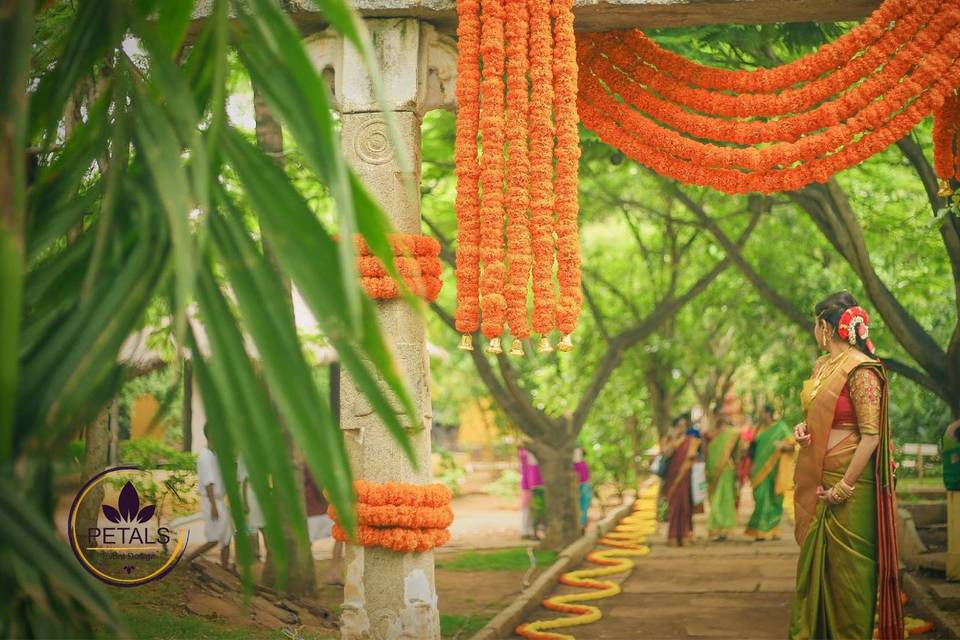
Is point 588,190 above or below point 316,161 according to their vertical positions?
above

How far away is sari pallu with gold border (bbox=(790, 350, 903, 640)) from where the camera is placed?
19.8 ft

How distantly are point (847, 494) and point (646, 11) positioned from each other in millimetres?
2896

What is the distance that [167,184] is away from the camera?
103 inches

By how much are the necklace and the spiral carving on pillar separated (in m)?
2.76

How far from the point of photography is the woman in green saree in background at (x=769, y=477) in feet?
45.8

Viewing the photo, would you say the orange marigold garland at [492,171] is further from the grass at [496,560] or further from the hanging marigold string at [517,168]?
the grass at [496,560]

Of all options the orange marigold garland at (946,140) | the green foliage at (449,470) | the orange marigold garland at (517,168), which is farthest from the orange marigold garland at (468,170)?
the green foliage at (449,470)

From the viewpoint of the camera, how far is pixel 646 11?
5.90m

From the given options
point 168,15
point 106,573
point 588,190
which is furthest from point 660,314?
point 168,15

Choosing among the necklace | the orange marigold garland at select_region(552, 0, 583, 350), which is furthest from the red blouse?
the orange marigold garland at select_region(552, 0, 583, 350)

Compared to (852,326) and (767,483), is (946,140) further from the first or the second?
(767,483)

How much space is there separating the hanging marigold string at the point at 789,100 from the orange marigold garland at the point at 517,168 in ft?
2.90

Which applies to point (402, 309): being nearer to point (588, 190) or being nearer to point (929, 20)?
point (929, 20)

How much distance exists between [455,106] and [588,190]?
34.5 ft
